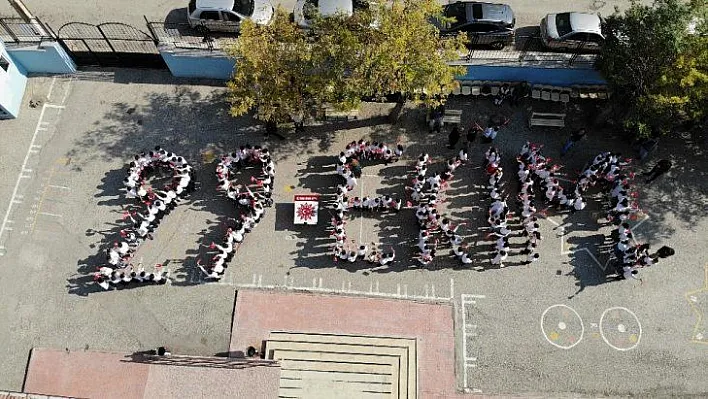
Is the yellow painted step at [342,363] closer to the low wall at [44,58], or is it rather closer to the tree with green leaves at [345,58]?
the tree with green leaves at [345,58]

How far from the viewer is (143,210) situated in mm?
25188

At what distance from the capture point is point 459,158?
2598cm

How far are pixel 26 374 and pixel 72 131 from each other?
1190 cm

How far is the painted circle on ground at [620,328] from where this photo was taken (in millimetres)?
23031

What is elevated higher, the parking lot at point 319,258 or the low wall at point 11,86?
the low wall at point 11,86

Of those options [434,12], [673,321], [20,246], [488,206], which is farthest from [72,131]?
[673,321]

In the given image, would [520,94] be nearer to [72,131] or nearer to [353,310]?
[353,310]

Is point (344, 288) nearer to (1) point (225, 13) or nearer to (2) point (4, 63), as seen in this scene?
(1) point (225, 13)

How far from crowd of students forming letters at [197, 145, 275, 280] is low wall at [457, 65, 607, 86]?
11.4 meters

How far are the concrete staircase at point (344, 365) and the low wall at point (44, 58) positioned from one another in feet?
59.4

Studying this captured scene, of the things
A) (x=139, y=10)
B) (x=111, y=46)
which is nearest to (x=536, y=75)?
(x=139, y=10)

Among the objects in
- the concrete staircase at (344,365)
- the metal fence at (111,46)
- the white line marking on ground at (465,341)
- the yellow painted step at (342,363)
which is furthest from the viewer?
the metal fence at (111,46)

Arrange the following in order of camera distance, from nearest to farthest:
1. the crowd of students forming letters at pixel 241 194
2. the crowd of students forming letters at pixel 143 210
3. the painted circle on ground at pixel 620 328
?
the painted circle on ground at pixel 620 328, the crowd of students forming letters at pixel 143 210, the crowd of students forming letters at pixel 241 194

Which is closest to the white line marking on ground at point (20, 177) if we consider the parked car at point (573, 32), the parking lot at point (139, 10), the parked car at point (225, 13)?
the parking lot at point (139, 10)
